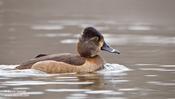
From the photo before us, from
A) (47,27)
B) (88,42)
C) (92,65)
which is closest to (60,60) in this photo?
(92,65)

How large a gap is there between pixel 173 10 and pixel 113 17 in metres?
6.21

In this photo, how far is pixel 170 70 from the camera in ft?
51.2

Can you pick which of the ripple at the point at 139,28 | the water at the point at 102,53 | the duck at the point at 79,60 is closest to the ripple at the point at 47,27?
the water at the point at 102,53

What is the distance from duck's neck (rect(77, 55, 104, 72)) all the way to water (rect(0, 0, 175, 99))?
145 mm

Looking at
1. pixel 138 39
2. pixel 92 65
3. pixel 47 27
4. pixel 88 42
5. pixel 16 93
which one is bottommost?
pixel 16 93

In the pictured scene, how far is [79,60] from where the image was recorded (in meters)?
15.2

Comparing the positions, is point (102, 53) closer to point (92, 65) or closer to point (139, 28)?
point (92, 65)

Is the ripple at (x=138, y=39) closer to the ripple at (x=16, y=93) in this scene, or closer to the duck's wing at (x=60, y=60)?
the duck's wing at (x=60, y=60)

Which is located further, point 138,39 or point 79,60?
point 138,39

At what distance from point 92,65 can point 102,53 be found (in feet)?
14.4

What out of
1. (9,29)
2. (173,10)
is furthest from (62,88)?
(173,10)

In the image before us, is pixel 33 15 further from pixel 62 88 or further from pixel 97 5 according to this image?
pixel 62 88

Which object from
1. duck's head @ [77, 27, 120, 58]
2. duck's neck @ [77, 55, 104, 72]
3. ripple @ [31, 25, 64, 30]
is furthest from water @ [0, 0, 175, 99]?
duck's head @ [77, 27, 120, 58]

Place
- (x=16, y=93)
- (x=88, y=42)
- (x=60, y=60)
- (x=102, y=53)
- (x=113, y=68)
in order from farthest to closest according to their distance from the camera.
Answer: (x=102, y=53), (x=113, y=68), (x=88, y=42), (x=60, y=60), (x=16, y=93)
